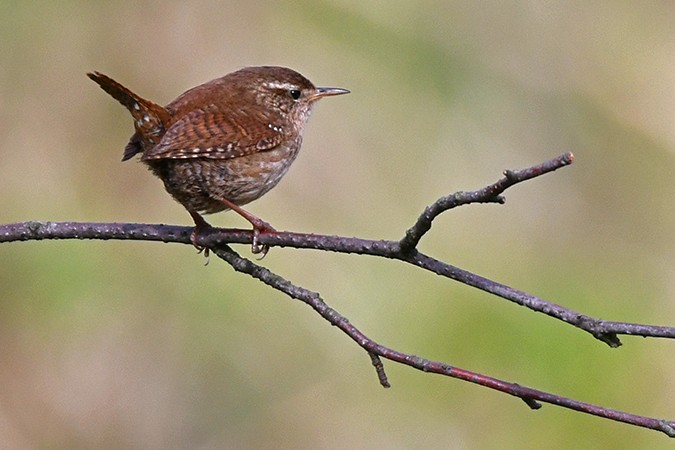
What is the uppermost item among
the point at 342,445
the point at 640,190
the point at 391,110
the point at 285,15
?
the point at 285,15

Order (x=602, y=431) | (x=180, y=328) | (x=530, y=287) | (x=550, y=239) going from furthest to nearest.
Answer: (x=550, y=239)
(x=530, y=287)
(x=180, y=328)
(x=602, y=431)

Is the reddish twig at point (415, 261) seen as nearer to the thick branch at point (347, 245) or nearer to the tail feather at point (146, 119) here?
the thick branch at point (347, 245)

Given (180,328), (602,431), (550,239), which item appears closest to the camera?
(602,431)

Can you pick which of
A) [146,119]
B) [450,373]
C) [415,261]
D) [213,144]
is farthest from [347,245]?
[146,119]

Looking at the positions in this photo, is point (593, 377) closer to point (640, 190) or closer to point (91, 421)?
point (640, 190)

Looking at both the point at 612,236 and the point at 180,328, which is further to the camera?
the point at 612,236

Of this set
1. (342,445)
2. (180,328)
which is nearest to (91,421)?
(180,328)

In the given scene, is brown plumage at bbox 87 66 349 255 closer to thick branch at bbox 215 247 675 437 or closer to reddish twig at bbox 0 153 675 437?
reddish twig at bbox 0 153 675 437

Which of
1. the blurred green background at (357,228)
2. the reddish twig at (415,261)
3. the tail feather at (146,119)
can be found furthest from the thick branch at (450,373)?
the blurred green background at (357,228)
